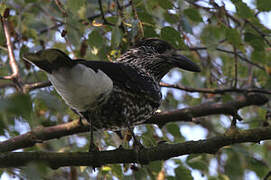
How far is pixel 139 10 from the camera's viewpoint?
347cm

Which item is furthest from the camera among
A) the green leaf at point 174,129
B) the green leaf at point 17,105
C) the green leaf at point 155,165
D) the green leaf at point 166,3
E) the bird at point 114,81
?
the green leaf at point 174,129

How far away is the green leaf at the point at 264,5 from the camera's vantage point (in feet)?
10.4

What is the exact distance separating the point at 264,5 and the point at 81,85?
63.1 inches

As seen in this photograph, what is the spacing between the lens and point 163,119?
3.71 m

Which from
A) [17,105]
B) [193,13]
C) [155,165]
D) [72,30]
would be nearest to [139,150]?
[155,165]

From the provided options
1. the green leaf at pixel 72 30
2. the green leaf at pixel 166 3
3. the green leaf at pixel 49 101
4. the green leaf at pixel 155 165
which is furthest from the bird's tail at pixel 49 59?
the green leaf at pixel 155 165

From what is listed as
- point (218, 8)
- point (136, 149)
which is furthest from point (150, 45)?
point (136, 149)

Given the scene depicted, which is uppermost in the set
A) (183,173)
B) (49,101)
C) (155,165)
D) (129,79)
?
(49,101)

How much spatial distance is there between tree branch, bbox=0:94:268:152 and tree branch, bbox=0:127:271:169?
67cm

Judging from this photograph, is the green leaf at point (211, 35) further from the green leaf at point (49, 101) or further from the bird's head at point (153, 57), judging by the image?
the green leaf at point (49, 101)

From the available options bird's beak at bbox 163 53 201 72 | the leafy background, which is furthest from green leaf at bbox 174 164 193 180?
bird's beak at bbox 163 53 201 72

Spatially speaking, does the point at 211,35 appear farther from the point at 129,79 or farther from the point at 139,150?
the point at 139,150

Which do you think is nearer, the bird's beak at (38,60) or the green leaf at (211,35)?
the bird's beak at (38,60)

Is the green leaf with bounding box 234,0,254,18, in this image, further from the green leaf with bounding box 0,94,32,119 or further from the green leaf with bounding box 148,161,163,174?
the green leaf with bounding box 0,94,32,119
